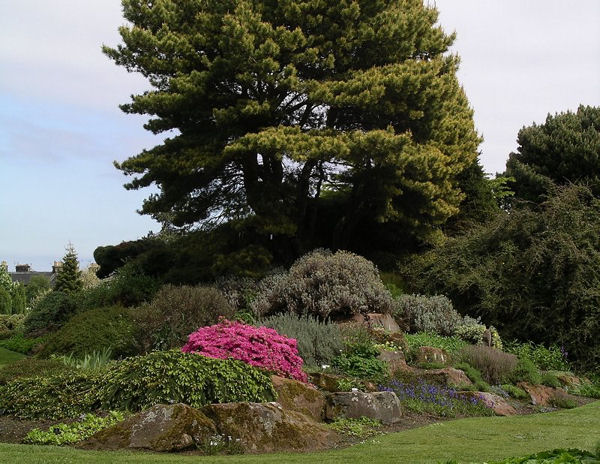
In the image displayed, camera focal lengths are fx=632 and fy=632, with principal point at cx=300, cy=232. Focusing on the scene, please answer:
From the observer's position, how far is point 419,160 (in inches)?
671

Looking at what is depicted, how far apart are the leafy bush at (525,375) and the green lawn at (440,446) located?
94.8 inches

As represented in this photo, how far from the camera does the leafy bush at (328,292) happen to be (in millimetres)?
13977

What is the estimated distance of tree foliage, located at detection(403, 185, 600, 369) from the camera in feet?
47.8

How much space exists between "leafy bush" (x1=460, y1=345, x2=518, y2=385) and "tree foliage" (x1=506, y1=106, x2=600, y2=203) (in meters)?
14.6

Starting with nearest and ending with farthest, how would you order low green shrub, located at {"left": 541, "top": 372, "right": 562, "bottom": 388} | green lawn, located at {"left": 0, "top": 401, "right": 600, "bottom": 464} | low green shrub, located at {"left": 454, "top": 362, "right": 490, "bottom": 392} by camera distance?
1. green lawn, located at {"left": 0, "top": 401, "right": 600, "bottom": 464}
2. low green shrub, located at {"left": 454, "top": 362, "right": 490, "bottom": 392}
3. low green shrub, located at {"left": 541, "top": 372, "right": 562, "bottom": 388}

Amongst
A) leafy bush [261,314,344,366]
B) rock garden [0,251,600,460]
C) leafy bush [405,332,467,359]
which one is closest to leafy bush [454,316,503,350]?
rock garden [0,251,600,460]

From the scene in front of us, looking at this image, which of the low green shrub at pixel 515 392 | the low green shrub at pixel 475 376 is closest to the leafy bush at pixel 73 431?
the low green shrub at pixel 475 376

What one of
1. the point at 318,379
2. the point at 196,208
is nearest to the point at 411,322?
the point at 318,379

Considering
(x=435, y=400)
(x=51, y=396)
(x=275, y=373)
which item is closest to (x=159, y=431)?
(x=51, y=396)

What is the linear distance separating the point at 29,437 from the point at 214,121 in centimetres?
1372

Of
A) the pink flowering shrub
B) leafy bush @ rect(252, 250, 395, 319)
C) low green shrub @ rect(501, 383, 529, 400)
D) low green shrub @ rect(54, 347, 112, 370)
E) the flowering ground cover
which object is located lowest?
low green shrub @ rect(501, 383, 529, 400)

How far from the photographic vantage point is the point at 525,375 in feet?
38.7

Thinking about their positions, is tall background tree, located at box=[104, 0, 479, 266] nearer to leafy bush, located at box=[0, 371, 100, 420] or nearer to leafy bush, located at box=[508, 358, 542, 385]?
leafy bush, located at box=[508, 358, 542, 385]

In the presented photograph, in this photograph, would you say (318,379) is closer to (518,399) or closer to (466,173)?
(518,399)
